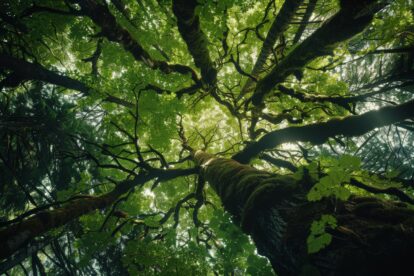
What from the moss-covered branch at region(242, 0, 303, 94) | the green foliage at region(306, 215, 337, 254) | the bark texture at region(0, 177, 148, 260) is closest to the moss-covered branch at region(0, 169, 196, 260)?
the bark texture at region(0, 177, 148, 260)

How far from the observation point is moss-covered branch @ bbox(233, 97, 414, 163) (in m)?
2.61

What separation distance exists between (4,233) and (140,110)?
2.51 metres

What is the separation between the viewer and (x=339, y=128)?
3107 mm

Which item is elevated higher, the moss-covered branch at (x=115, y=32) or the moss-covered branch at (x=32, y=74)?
the moss-covered branch at (x=32, y=74)

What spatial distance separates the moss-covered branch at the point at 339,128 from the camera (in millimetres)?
2605

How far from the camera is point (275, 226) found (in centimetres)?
185

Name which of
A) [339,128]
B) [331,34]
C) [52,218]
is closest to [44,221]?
[52,218]

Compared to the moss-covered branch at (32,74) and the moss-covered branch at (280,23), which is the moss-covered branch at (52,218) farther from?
the moss-covered branch at (280,23)

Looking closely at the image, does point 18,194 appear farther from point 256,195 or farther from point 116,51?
point 256,195

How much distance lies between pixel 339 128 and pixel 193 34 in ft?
7.84

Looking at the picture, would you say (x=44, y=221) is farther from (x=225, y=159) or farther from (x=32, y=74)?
(x=32, y=74)

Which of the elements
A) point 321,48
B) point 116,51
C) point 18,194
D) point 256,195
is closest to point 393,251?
point 256,195

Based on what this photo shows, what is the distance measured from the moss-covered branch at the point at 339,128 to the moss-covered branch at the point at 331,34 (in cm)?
91

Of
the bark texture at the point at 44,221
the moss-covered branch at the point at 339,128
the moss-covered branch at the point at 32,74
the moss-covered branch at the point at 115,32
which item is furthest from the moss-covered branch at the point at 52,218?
the moss-covered branch at the point at 115,32
